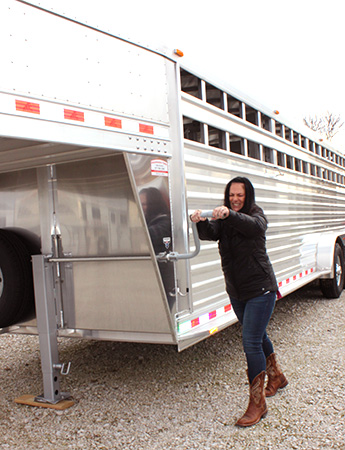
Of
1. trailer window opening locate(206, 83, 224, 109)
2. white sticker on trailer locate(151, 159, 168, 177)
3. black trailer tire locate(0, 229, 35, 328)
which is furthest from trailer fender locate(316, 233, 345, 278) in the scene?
black trailer tire locate(0, 229, 35, 328)

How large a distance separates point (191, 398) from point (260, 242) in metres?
1.37

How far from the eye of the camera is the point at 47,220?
3.59 metres

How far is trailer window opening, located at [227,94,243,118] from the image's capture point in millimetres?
4160

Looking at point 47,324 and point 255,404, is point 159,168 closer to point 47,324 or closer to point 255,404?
point 47,324

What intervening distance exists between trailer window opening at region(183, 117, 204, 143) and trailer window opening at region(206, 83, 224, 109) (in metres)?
0.31

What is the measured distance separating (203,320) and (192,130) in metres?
1.43

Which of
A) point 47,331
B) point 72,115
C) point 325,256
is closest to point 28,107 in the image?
point 72,115

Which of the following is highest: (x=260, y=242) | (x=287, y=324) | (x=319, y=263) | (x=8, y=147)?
(x=8, y=147)

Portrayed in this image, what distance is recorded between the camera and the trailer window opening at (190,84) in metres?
3.46

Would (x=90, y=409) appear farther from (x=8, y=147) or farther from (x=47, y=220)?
(x=8, y=147)

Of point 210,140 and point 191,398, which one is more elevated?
point 210,140

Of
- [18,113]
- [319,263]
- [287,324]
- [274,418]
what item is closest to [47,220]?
[18,113]

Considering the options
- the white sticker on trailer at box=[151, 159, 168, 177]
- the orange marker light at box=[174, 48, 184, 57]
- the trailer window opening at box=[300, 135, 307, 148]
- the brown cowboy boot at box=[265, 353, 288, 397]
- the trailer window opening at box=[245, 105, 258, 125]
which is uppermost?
the orange marker light at box=[174, 48, 184, 57]

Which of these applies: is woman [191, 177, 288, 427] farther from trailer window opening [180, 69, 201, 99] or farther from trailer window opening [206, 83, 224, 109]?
trailer window opening [206, 83, 224, 109]
